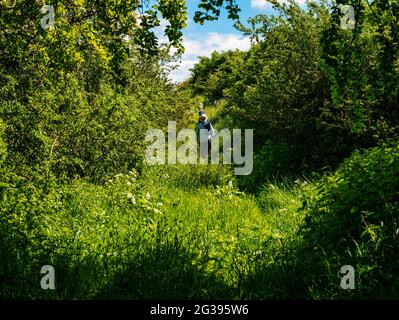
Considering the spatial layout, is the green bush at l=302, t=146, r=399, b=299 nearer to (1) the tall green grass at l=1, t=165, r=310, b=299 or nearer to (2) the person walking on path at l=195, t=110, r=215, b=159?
(1) the tall green grass at l=1, t=165, r=310, b=299

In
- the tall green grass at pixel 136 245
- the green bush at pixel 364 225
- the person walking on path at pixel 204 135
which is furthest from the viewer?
the person walking on path at pixel 204 135

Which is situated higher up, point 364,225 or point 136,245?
point 364,225

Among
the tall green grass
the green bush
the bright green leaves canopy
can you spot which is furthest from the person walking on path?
the green bush

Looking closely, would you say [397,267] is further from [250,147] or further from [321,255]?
[250,147]

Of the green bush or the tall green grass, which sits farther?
the tall green grass

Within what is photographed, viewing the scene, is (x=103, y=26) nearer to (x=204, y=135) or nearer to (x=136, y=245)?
(x=136, y=245)

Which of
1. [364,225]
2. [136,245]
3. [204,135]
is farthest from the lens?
[204,135]

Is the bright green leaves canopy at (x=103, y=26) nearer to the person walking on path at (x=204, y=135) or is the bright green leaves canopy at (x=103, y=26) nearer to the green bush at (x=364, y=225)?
the green bush at (x=364, y=225)

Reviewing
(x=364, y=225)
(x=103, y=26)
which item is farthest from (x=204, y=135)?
(x=364, y=225)

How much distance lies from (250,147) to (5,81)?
8.68 metres

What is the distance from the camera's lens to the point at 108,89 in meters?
9.98

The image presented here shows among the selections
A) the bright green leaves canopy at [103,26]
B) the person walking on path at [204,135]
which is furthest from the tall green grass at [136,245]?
the person walking on path at [204,135]

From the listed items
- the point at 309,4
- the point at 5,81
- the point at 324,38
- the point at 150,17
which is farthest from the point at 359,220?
the point at 309,4
